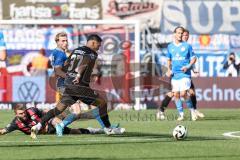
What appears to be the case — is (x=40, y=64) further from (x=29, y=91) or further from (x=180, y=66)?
(x=180, y=66)

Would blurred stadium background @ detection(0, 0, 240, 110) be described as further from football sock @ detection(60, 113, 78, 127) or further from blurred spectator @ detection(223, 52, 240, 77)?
football sock @ detection(60, 113, 78, 127)

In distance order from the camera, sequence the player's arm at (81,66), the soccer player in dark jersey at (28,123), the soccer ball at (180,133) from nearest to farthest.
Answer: the soccer ball at (180,133) < the player's arm at (81,66) < the soccer player in dark jersey at (28,123)

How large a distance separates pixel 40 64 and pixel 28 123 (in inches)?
501

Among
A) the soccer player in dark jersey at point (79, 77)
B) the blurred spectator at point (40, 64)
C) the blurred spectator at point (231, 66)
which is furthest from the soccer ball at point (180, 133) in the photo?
the blurred spectator at point (231, 66)

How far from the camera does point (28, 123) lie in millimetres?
13234

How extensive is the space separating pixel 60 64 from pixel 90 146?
10.2ft

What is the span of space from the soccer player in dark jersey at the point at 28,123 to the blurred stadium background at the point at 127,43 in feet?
30.7

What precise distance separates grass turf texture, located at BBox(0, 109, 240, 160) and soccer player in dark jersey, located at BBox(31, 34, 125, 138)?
533mm

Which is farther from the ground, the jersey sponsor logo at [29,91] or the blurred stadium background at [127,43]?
the blurred stadium background at [127,43]

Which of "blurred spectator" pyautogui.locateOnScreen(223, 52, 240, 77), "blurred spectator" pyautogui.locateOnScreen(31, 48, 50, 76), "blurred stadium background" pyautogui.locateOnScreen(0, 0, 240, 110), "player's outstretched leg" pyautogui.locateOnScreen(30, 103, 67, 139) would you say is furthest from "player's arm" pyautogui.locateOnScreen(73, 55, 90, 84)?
"blurred spectator" pyautogui.locateOnScreen(223, 52, 240, 77)

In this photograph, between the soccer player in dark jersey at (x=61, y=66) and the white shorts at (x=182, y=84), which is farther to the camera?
the white shorts at (x=182, y=84)

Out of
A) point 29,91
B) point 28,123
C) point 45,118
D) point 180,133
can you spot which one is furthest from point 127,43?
point 180,133

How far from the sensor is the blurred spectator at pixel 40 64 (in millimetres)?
25312

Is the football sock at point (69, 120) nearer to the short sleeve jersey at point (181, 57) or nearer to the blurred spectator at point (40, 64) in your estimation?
the short sleeve jersey at point (181, 57)
